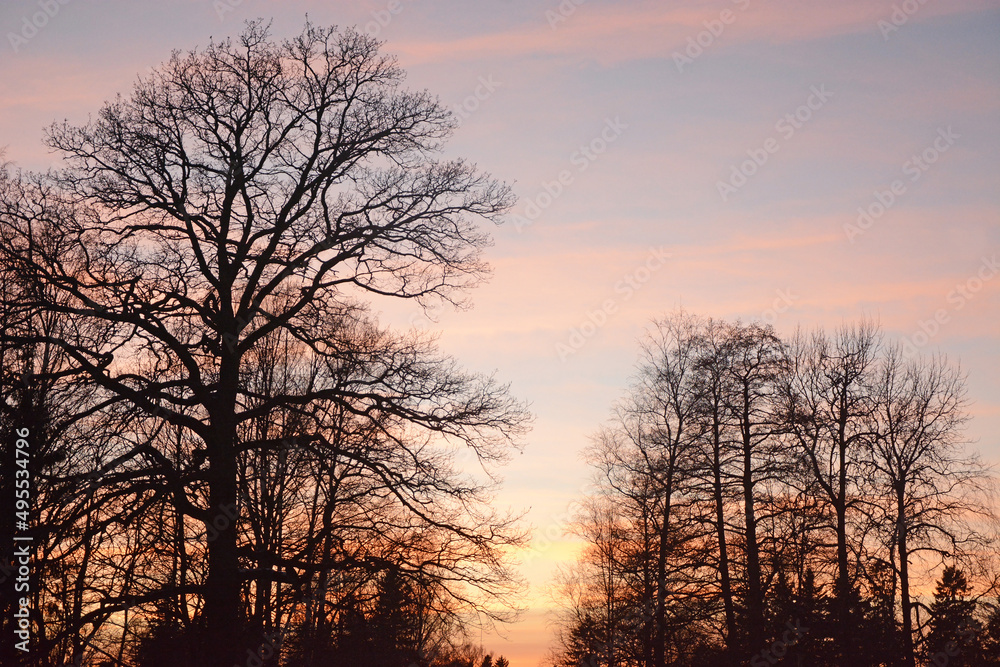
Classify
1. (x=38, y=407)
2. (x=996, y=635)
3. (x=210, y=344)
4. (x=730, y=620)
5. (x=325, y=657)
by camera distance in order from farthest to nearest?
(x=996, y=635)
(x=730, y=620)
(x=325, y=657)
(x=210, y=344)
(x=38, y=407)

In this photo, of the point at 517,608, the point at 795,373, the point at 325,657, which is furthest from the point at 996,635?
the point at 517,608

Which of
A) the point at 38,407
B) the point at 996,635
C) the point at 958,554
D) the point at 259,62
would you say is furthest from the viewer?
the point at 996,635

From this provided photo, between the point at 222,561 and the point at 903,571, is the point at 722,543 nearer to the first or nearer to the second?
the point at 903,571

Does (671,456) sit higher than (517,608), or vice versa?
(671,456)

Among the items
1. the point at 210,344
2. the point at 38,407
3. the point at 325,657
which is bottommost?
the point at 325,657

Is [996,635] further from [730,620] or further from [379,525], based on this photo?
[379,525]

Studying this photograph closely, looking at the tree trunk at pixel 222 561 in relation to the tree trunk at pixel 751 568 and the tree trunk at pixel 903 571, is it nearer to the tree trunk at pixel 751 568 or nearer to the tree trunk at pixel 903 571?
the tree trunk at pixel 751 568

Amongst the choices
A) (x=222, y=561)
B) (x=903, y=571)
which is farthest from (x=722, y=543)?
(x=222, y=561)

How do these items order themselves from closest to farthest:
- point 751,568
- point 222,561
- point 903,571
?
point 222,561 < point 751,568 < point 903,571

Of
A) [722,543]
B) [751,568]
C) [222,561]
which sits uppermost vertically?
[722,543]

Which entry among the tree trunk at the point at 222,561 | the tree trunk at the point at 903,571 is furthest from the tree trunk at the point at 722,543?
the tree trunk at the point at 222,561

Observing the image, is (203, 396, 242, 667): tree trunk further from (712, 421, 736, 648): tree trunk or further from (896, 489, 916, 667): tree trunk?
(896, 489, 916, 667): tree trunk

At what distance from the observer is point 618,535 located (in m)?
32.0

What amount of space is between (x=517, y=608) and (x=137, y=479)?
678 cm
